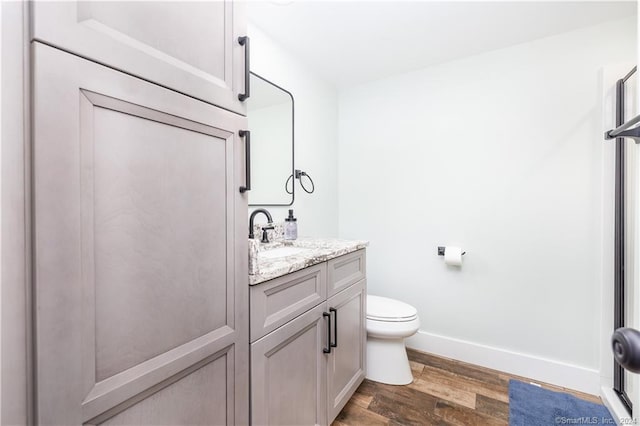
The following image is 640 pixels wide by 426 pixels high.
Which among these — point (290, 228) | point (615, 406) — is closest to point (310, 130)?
point (290, 228)

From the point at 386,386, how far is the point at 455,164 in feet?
5.42

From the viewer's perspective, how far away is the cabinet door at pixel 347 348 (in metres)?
1.42

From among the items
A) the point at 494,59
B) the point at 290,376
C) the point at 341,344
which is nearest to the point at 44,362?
the point at 290,376

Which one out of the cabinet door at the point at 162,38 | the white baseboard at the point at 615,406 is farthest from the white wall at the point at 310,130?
the white baseboard at the point at 615,406

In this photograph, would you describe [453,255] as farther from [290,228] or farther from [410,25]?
[410,25]

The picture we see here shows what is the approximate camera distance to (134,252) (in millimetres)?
641

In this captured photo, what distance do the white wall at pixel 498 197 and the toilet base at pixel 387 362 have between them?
503 millimetres

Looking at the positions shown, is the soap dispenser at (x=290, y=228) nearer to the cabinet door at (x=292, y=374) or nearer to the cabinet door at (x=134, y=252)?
the cabinet door at (x=292, y=374)

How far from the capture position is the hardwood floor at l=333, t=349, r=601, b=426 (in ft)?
5.05

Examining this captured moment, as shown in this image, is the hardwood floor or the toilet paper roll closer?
the hardwood floor

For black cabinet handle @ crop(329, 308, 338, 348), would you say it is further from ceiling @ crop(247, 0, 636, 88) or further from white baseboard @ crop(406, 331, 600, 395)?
ceiling @ crop(247, 0, 636, 88)

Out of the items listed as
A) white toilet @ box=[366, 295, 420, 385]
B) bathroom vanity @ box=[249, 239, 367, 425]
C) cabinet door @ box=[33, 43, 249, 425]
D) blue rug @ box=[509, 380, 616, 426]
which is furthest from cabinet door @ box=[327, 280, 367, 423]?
blue rug @ box=[509, 380, 616, 426]

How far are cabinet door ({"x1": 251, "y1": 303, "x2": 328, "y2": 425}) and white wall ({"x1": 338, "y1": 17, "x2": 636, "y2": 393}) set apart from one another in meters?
1.27

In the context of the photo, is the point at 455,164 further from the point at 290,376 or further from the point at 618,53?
the point at 290,376
